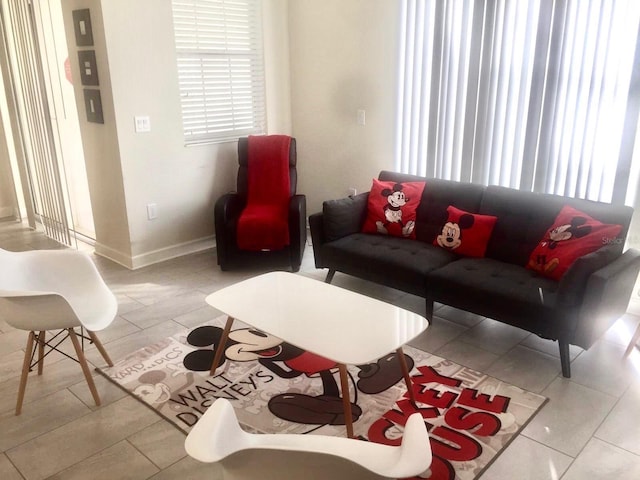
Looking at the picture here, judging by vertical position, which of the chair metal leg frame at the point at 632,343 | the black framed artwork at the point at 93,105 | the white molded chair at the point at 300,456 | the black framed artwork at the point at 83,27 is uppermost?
the black framed artwork at the point at 83,27

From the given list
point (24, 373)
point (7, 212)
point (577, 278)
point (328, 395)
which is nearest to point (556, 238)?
point (577, 278)

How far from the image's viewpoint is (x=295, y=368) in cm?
284

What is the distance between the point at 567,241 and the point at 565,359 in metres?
0.66

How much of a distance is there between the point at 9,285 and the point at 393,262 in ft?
6.87

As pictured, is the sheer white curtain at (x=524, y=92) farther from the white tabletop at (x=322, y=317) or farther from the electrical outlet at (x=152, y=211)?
the electrical outlet at (x=152, y=211)

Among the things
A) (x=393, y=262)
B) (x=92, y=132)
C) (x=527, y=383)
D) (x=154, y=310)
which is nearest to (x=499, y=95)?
(x=393, y=262)

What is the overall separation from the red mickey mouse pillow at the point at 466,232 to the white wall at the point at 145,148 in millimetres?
2135

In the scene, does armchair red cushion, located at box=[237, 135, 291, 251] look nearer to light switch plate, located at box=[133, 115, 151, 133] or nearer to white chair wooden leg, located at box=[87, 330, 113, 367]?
light switch plate, located at box=[133, 115, 151, 133]

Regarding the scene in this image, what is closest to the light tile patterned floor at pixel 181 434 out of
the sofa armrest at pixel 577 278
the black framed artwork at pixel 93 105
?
the sofa armrest at pixel 577 278

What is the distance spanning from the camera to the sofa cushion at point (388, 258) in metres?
3.27

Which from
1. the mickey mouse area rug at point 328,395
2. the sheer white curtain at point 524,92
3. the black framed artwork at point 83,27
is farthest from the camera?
the black framed artwork at point 83,27

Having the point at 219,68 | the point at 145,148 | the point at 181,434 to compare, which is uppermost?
the point at 219,68

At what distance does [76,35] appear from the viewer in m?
4.04

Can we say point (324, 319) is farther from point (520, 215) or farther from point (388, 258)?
point (520, 215)
